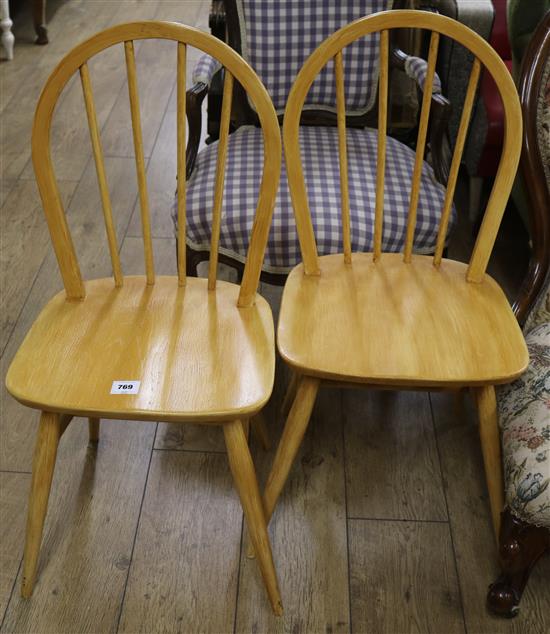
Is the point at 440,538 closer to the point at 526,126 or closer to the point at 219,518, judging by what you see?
the point at 219,518

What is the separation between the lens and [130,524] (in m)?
1.55

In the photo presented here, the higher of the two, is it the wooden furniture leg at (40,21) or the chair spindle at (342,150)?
the chair spindle at (342,150)

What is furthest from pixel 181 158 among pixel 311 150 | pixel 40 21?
pixel 40 21

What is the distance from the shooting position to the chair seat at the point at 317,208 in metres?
1.63

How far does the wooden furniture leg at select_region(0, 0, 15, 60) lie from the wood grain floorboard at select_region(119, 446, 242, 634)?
2345 mm

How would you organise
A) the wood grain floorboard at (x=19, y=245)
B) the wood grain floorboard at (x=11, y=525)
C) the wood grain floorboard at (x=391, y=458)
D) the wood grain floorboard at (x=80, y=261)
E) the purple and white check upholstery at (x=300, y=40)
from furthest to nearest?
1. the wood grain floorboard at (x=19, y=245)
2. the purple and white check upholstery at (x=300, y=40)
3. the wood grain floorboard at (x=80, y=261)
4. the wood grain floorboard at (x=391, y=458)
5. the wood grain floorboard at (x=11, y=525)

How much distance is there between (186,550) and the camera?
1510 millimetres

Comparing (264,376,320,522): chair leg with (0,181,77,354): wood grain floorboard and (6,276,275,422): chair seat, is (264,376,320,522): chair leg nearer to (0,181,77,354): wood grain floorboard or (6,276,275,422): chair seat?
(6,276,275,422): chair seat

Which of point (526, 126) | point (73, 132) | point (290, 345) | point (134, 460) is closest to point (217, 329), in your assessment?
point (290, 345)

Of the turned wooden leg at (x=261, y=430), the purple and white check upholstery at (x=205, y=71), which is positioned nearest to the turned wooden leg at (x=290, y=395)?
the turned wooden leg at (x=261, y=430)

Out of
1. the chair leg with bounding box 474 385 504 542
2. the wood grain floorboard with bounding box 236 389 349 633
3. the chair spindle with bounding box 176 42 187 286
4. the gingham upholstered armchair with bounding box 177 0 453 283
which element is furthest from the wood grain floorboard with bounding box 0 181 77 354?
the chair leg with bounding box 474 385 504 542

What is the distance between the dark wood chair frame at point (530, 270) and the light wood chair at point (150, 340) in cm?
42

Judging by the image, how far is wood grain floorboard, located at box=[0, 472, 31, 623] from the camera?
1.45 metres

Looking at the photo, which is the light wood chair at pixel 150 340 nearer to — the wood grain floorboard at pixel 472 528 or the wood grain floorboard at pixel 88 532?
the wood grain floorboard at pixel 88 532
